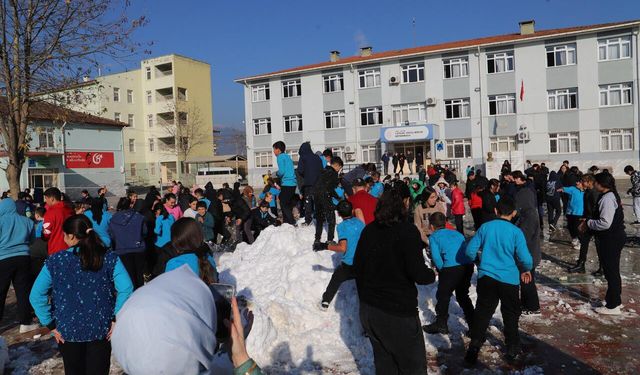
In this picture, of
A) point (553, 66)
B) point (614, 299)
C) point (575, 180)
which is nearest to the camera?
point (614, 299)

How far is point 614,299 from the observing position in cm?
680

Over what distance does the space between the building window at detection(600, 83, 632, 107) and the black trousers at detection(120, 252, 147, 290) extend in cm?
3430

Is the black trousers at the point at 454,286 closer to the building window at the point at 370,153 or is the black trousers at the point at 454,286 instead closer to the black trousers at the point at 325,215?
the black trousers at the point at 325,215

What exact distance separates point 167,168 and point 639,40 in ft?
159

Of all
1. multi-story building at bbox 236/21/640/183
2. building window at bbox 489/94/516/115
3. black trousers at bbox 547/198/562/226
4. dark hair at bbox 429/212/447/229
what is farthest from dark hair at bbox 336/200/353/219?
building window at bbox 489/94/516/115

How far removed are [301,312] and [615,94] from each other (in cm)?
3374

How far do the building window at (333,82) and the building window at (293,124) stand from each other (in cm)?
382

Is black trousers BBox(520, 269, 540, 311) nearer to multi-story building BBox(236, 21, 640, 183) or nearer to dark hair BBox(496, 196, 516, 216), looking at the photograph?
dark hair BBox(496, 196, 516, 216)

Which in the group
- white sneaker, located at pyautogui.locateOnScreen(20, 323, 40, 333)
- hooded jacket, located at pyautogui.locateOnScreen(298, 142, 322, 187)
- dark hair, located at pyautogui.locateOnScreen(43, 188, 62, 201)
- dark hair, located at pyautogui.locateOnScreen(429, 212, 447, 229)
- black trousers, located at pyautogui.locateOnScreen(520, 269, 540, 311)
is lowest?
white sneaker, located at pyautogui.locateOnScreen(20, 323, 40, 333)

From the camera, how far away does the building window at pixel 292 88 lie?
42.6 meters

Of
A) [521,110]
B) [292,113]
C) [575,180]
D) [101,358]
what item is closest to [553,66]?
[521,110]

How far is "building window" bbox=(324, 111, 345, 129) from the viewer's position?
4081 cm

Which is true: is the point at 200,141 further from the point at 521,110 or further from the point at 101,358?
the point at 101,358

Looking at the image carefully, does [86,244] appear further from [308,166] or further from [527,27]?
[527,27]
